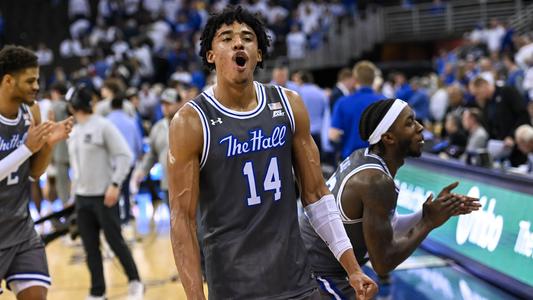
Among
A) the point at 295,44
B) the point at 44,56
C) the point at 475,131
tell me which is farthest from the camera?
the point at 44,56

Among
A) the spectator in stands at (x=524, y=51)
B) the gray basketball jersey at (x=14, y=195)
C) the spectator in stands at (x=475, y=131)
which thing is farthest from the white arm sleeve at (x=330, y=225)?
the spectator in stands at (x=524, y=51)

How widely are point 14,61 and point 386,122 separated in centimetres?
231

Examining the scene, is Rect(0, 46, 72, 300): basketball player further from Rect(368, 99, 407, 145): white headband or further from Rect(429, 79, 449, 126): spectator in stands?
Rect(429, 79, 449, 126): spectator in stands

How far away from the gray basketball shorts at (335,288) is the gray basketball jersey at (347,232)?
0.04m

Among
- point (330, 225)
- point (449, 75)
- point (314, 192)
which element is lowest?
point (449, 75)

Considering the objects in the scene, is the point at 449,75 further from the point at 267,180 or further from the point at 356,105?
the point at 267,180

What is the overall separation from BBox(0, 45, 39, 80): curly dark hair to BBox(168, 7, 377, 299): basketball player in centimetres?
196

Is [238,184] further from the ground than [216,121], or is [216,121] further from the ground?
[216,121]

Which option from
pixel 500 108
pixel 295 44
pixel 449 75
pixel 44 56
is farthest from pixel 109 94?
pixel 44 56

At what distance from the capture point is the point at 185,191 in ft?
10.2

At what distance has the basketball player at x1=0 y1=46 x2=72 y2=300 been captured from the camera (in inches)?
185

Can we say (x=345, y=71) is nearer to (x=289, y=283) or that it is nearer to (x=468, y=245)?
(x=468, y=245)

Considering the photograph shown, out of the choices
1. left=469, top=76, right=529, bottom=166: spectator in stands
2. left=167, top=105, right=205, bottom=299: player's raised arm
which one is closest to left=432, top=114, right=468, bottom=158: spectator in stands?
left=469, top=76, right=529, bottom=166: spectator in stands

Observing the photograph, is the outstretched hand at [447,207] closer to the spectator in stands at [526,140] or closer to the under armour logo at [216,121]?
the under armour logo at [216,121]
